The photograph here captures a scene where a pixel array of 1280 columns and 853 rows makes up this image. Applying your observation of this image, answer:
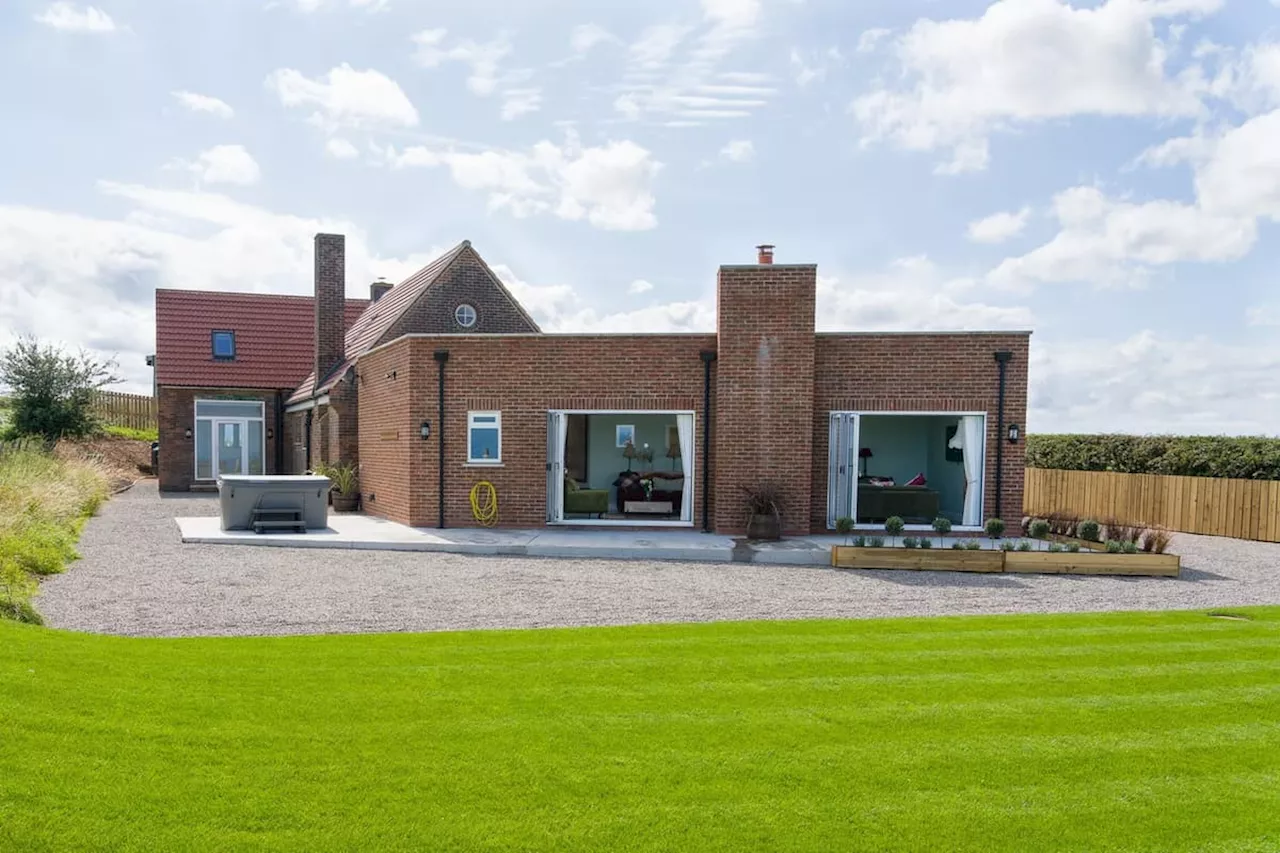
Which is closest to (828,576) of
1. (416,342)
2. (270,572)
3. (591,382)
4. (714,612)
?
(714,612)

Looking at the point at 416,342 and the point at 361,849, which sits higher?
the point at 416,342

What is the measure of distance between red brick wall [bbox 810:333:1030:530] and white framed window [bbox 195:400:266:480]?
1807 cm

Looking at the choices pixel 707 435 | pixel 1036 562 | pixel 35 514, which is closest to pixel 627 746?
pixel 1036 562

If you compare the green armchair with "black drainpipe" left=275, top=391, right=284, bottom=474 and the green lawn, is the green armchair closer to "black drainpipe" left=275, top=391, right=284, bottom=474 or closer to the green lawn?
the green lawn

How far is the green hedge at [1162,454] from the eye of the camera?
60.5ft

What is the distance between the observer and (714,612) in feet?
29.5

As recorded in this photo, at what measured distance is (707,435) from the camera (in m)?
15.5

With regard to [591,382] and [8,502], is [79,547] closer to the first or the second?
[8,502]

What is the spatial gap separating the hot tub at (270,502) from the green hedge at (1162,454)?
1765 cm

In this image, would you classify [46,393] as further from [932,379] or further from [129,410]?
[932,379]

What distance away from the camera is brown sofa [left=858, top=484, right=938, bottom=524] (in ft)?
54.0

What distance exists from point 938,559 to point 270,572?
8709mm

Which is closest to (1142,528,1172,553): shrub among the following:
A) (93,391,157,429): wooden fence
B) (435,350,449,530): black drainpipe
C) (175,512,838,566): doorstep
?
(175,512,838,566): doorstep

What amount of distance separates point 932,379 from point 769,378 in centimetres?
269
